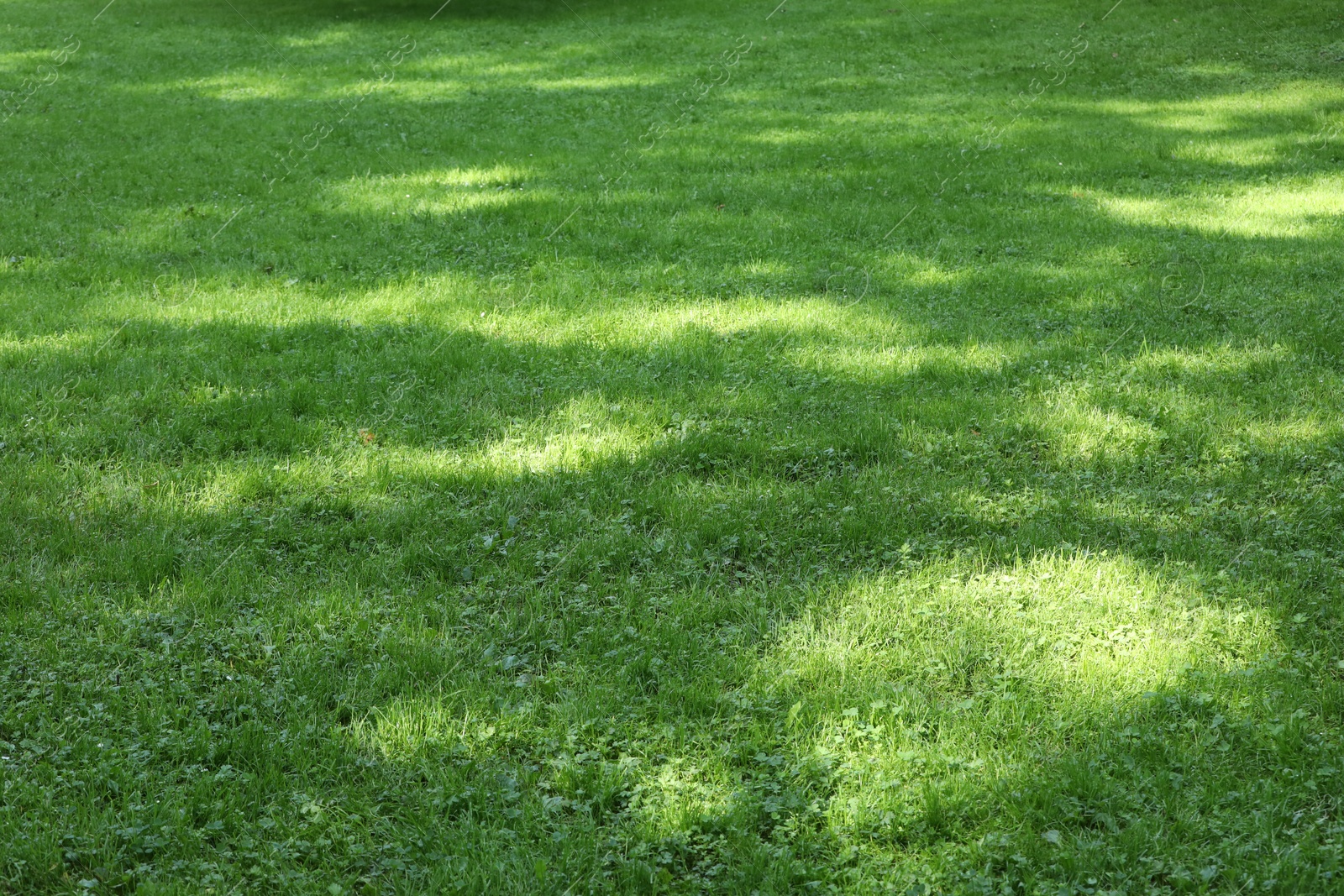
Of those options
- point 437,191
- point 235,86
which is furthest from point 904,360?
point 235,86

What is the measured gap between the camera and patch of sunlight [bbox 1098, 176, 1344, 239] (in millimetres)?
9641

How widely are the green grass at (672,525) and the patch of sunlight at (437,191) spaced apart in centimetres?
7

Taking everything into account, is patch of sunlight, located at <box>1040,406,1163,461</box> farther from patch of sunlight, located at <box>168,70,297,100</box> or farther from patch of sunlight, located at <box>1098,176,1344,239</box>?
patch of sunlight, located at <box>168,70,297,100</box>

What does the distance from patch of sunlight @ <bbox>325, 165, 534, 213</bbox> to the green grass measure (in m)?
0.07

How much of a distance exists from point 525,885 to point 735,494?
256cm

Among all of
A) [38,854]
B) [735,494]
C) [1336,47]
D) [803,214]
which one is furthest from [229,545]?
[1336,47]

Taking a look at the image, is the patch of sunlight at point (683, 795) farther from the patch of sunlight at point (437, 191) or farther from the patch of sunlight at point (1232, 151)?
the patch of sunlight at point (1232, 151)

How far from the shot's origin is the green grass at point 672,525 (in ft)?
11.3

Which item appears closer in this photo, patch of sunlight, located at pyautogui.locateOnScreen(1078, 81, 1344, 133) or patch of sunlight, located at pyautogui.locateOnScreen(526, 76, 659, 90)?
patch of sunlight, located at pyautogui.locateOnScreen(1078, 81, 1344, 133)

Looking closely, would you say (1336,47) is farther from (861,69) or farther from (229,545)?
(229,545)

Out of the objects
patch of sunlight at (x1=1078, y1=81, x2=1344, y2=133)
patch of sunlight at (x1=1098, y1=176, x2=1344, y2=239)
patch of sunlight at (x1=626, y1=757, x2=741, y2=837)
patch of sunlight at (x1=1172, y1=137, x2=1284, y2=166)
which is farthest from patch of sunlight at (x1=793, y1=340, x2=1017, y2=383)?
patch of sunlight at (x1=1078, y1=81, x2=1344, y2=133)

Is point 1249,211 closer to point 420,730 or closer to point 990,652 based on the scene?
point 990,652

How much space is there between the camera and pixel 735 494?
5.45 meters

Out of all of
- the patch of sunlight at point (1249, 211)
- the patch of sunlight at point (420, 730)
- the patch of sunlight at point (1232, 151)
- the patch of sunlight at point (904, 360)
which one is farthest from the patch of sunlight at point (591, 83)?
the patch of sunlight at point (420, 730)
